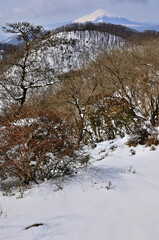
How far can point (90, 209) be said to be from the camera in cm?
286

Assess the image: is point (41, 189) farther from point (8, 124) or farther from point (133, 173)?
point (133, 173)

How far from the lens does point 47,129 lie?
14.8ft

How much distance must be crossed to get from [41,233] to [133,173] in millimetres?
Answer: 2813

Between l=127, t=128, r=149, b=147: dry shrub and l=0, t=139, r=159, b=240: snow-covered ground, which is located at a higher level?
l=0, t=139, r=159, b=240: snow-covered ground

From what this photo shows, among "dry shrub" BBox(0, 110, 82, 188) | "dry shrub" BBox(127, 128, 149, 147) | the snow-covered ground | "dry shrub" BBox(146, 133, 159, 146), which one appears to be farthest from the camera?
"dry shrub" BBox(127, 128, 149, 147)

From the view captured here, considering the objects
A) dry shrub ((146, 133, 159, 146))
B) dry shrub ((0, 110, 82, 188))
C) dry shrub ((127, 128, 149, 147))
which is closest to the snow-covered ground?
dry shrub ((0, 110, 82, 188))

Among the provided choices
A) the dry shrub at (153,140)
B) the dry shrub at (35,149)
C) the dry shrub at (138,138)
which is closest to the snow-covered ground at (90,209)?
the dry shrub at (35,149)

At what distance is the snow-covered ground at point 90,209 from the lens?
229cm

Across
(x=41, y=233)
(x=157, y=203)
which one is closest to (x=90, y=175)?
(x=157, y=203)

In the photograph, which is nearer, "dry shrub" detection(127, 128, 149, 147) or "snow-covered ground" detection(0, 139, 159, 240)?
"snow-covered ground" detection(0, 139, 159, 240)

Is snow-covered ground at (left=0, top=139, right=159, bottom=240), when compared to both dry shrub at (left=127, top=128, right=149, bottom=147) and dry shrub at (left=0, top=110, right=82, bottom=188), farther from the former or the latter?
dry shrub at (left=127, top=128, right=149, bottom=147)

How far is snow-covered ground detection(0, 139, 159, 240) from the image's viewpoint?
7.52 feet

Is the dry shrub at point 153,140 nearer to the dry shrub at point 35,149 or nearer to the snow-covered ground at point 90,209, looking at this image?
the snow-covered ground at point 90,209

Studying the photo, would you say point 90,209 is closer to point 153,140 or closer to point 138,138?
point 153,140
